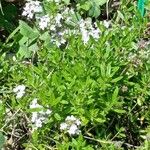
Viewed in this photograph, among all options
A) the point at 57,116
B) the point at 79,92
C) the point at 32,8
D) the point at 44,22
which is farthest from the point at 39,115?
the point at 32,8

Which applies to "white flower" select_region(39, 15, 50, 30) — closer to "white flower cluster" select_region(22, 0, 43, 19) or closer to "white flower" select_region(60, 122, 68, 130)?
"white flower cluster" select_region(22, 0, 43, 19)

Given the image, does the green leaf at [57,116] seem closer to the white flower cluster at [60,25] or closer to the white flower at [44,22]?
the white flower cluster at [60,25]

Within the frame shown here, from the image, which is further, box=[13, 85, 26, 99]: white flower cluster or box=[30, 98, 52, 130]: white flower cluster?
box=[13, 85, 26, 99]: white flower cluster

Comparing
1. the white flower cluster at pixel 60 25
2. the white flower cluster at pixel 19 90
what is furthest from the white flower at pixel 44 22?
the white flower cluster at pixel 19 90

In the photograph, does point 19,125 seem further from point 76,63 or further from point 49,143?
point 76,63

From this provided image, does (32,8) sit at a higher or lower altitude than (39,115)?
higher

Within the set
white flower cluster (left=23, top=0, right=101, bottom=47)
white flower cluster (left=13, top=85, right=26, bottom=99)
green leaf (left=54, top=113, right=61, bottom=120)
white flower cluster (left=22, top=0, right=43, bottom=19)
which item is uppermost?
white flower cluster (left=22, top=0, right=43, bottom=19)

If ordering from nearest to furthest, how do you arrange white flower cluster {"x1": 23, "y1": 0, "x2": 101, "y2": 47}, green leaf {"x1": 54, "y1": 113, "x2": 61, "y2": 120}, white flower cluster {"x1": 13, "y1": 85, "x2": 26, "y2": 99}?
green leaf {"x1": 54, "y1": 113, "x2": 61, "y2": 120}
white flower cluster {"x1": 13, "y1": 85, "x2": 26, "y2": 99}
white flower cluster {"x1": 23, "y1": 0, "x2": 101, "y2": 47}

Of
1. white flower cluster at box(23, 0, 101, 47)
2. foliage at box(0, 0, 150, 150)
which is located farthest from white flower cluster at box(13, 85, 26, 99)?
white flower cluster at box(23, 0, 101, 47)

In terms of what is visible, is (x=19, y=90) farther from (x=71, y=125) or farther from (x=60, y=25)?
(x=60, y=25)

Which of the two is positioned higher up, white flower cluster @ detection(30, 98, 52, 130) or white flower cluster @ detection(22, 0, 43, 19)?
white flower cluster @ detection(22, 0, 43, 19)
